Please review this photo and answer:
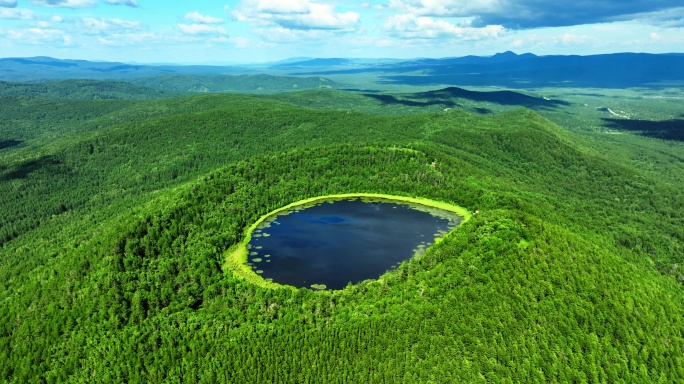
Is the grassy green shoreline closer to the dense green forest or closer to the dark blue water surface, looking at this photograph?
the dark blue water surface

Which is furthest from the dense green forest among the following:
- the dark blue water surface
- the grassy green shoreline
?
the dark blue water surface

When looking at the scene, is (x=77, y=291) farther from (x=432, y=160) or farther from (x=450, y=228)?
(x=432, y=160)

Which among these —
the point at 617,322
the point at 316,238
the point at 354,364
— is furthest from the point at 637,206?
the point at 354,364

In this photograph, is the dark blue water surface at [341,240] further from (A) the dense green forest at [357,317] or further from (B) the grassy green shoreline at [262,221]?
(A) the dense green forest at [357,317]

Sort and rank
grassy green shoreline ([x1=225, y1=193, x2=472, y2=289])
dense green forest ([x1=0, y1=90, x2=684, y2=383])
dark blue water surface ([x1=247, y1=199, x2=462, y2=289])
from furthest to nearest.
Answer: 1. dark blue water surface ([x1=247, y1=199, x2=462, y2=289])
2. grassy green shoreline ([x1=225, y1=193, x2=472, y2=289])
3. dense green forest ([x1=0, y1=90, x2=684, y2=383])

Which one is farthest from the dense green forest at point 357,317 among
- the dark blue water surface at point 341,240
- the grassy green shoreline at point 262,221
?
the dark blue water surface at point 341,240

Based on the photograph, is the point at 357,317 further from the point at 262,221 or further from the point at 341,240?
the point at 262,221

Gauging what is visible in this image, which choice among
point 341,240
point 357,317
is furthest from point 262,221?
point 357,317
